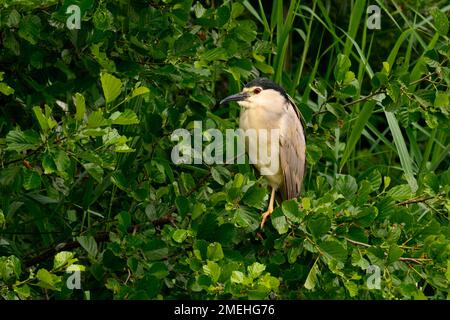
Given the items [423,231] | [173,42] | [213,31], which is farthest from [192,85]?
[423,231]

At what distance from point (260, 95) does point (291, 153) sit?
0.29 metres

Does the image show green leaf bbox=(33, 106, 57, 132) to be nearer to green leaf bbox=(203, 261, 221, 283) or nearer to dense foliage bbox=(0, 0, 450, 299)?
dense foliage bbox=(0, 0, 450, 299)

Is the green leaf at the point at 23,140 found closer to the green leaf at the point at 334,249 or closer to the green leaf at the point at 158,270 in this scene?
the green leaf at the point at 158,270

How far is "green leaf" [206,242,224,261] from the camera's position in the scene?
9.21ft

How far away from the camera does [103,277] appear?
3.06 metres

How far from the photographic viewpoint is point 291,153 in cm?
380

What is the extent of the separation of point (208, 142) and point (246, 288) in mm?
737

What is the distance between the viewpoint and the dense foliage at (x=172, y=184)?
Answer: 2789 millimetres

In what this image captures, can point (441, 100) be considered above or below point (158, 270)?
above

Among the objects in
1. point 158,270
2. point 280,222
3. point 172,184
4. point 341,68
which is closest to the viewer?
point 158,270

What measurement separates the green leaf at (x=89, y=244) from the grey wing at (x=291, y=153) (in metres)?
1.01

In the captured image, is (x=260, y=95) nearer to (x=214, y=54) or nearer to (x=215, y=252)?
(x=214, y=54)

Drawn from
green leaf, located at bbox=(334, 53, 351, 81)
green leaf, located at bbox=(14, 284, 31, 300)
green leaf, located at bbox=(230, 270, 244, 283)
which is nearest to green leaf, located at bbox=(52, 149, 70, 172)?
green leaf, located at bbox=(14, 284, 31, 300)

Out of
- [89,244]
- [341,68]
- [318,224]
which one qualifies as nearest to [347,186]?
[318,224]
